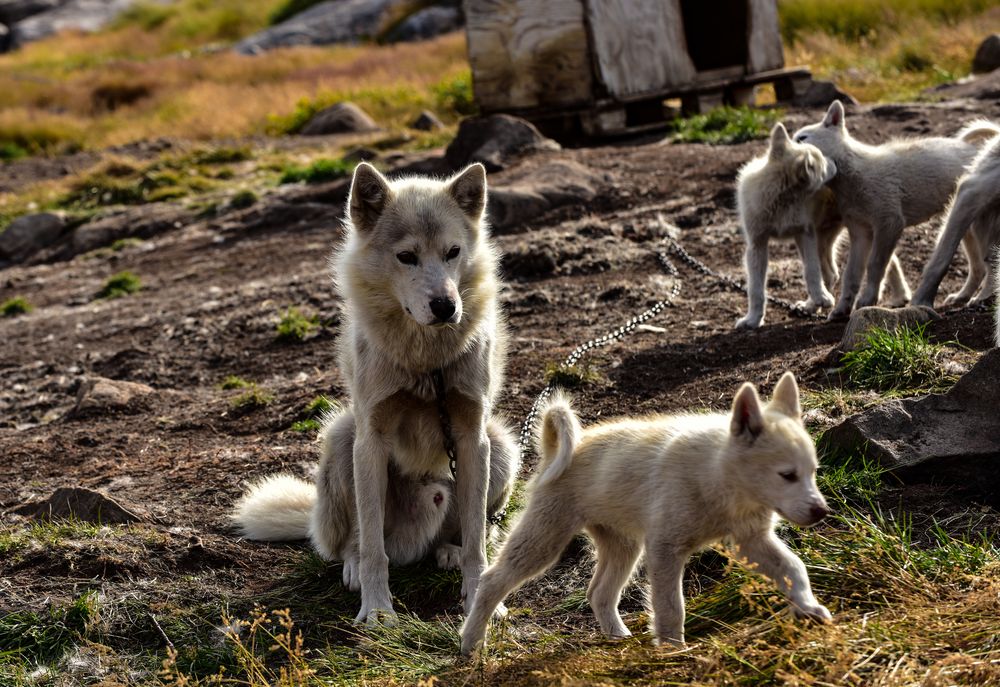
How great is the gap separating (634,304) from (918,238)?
9.30 ft

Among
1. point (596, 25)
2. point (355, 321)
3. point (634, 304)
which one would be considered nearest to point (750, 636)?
point (355, 321)

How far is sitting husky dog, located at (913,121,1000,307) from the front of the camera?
6930 millimetres

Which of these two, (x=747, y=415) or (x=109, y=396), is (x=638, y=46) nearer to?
(x=109, y=396)

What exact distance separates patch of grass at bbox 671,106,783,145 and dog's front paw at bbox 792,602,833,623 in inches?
398

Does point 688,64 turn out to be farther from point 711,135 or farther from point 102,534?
point 102,534

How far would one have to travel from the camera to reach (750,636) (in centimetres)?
343

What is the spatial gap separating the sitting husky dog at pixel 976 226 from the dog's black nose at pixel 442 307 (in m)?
4.08

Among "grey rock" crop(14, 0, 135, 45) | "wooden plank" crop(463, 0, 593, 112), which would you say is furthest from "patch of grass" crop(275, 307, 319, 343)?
"grey rock" crop(14, 0, 135, 45)

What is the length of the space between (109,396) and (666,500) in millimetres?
5885

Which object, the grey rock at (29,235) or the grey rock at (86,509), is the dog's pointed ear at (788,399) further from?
the grey rock at (29,235)

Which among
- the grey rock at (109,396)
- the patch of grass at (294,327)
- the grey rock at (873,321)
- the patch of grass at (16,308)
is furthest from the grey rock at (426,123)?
the grey rock at (873,321)

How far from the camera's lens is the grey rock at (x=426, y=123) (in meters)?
18.5

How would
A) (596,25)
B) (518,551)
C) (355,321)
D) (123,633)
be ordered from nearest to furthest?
1. (518,551)
2. (123,633)
3. (355,321)
4. (596,25)

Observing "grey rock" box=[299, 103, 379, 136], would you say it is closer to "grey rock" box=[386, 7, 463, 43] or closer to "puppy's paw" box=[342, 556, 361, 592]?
"grey rock" box=[386, 7, 463, 43]
